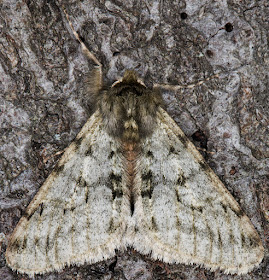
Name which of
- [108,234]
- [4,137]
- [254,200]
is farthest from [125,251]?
[4,137]

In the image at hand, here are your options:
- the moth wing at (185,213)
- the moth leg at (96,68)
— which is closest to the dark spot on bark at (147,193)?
the moth wing at (185,213)

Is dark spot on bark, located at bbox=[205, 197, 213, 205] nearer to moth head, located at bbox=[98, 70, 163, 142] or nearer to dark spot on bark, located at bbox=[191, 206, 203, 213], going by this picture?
dark spot on bark, located at bbox=[191, 206, 203, 213]

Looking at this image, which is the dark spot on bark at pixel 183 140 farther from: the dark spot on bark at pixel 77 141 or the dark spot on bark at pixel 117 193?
the dark spot on bark at pixel 77 141

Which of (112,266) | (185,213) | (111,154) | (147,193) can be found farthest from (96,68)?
(112,266)

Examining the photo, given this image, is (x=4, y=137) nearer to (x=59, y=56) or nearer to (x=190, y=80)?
(x=59, y=56)

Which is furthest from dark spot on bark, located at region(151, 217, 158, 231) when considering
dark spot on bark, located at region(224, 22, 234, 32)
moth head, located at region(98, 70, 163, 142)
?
dark spot on bark, located at region(224, 22, 234, 32)
